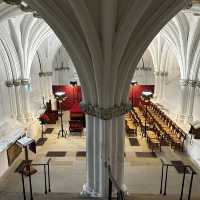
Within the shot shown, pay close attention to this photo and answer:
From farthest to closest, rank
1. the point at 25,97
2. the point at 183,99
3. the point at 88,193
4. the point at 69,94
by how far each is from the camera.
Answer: the point at 69,94
the point at 183,99
the point at 25,97
the point at 88,193

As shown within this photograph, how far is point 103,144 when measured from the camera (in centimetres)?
621

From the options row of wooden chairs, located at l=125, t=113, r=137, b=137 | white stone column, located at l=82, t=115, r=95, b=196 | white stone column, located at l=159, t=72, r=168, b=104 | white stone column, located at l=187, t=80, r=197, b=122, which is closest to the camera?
white stone column, located at l=82, t=115, r=95, b=196

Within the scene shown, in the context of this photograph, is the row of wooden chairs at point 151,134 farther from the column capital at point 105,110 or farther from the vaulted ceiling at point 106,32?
the vaulted ceiling at point 106,32

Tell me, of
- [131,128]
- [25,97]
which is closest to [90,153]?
[25,97]

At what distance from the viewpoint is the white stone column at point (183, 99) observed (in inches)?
530

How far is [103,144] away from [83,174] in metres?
4.30

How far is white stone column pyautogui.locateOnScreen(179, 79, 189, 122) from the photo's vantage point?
44.1 ft

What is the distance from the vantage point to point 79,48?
17.6 feet

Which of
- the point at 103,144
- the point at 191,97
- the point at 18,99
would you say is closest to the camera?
the point at 103,144

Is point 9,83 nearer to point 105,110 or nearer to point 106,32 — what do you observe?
point 105,110

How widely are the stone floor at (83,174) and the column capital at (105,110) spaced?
3.76m

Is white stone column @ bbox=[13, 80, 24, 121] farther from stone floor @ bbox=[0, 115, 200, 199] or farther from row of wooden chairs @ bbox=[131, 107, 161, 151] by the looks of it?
row of wooden chairs @ bbox=[131, 107, 161, 151]

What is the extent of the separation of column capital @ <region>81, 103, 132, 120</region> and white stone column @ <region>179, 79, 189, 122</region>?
8.31 m

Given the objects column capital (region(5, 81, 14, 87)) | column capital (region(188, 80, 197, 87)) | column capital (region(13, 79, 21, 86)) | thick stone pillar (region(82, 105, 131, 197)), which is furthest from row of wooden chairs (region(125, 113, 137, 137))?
thick stone pillar (region(82, 105, 131, 197))
